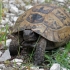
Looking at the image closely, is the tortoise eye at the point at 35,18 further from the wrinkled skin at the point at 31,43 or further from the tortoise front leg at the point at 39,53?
the tortoise front leg at the point at 39,53

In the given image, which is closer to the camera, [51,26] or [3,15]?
[51,26]

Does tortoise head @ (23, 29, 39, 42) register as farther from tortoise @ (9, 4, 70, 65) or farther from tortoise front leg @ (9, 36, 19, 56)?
tortoise front leg @ (9, 36, 19, 56)

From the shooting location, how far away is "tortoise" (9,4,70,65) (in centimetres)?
412

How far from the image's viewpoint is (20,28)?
14.1 ft

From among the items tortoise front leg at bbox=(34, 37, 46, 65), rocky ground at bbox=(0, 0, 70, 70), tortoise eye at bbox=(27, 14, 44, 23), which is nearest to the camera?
rocky ground at bbox=(0, 0, 70, 70)

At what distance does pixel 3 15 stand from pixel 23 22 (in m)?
1.37

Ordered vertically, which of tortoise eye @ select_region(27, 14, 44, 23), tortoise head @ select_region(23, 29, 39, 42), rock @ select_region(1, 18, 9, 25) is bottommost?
rock @ select_region(1, 18, 9, 25)

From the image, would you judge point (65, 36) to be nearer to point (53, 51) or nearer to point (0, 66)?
point (53, 51)

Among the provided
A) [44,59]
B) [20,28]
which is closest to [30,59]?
[44,59]

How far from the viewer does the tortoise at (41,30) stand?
4.12 meters

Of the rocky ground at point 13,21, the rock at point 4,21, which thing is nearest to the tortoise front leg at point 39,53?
the rocky ground at point 13,21

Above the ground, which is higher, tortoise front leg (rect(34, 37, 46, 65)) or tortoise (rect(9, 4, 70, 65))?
tortoise (rect(9, 4, 70, 65))

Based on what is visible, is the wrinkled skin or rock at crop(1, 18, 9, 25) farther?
rock at crop(1, 18, 9, 25)

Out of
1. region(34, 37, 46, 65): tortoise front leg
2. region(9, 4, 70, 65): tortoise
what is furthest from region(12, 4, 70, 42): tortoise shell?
region(34, 37, 46, 65): tortoise front leg
